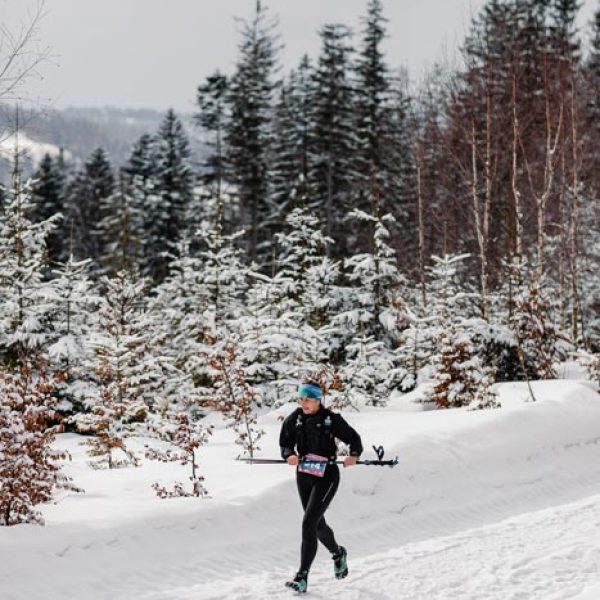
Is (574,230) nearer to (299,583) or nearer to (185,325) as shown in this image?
(185,325)

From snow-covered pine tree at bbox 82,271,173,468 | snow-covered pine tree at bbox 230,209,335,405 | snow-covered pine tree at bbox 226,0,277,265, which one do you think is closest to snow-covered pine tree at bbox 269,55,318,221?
snow-covered pine tree at bbox 226,0,277,265

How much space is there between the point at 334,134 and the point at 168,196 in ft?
39.0

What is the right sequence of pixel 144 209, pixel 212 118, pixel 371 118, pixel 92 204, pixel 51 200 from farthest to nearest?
pixel 92 204
pixel 51 200
pixel 144 209
pixel 212 118
pixel 371 118

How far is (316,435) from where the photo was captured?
703 cm

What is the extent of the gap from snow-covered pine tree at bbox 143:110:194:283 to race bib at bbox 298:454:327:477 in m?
33.1

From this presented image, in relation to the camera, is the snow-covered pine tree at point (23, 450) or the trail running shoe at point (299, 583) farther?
the snow-covered pine tree at point (23, 450)

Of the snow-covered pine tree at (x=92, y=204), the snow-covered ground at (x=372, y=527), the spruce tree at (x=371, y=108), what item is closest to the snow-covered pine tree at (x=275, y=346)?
the snow-covered ground at (x=372, y=527)

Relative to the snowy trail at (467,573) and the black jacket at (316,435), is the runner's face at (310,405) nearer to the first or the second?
the black jacket at (316,435)

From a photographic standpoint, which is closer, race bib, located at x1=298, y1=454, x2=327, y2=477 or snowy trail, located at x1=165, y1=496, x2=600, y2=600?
snowy trail, located at x1=165, y1=496, x2=600, y2=600

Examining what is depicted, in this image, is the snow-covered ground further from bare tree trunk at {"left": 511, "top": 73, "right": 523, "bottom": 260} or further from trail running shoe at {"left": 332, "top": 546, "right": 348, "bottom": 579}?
bare tree trunk at {"left": 511, "top": 73, "right": 523, "bottom": 260}

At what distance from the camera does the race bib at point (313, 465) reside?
22.6 feet

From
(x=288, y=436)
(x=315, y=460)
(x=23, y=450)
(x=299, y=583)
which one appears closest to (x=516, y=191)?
(x=288, y=436)

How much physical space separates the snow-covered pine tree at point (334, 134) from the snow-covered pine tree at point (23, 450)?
85.2 ft

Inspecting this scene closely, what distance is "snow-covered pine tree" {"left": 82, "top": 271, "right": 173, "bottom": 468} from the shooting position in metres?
12.5
